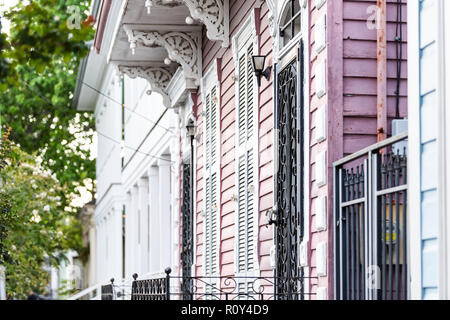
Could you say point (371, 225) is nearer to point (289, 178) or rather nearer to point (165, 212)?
point (289, 178)

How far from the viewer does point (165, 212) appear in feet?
70.4

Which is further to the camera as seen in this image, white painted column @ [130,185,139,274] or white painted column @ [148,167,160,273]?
white painted column @ [130,185,139,274]

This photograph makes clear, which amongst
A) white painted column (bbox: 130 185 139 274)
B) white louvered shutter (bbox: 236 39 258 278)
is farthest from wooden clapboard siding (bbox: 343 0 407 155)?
white painted column (bbox: 130 185 139 274)

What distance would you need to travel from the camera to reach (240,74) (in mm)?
12398

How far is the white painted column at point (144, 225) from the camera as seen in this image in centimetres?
2410

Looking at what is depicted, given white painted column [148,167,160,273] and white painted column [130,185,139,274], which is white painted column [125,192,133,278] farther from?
white painted column [148,167,160,273]

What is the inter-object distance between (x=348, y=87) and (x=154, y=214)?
46.8 ft

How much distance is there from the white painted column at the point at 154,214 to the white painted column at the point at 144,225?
1504mm

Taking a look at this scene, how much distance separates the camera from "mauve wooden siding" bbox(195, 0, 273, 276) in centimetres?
1062

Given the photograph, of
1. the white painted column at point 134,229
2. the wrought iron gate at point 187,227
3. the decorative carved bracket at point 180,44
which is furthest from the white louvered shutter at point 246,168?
the white painted column at point 134,229

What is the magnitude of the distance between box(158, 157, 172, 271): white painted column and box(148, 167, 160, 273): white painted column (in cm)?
50

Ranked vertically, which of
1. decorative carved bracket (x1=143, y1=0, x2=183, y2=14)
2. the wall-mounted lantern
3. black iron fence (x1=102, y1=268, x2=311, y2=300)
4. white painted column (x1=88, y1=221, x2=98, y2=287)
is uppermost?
decorative carved bracket (x1=143, y1=0, x2=183, y2=14)

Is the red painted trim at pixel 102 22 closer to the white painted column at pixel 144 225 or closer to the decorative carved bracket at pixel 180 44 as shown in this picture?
the decorative carved bracket at pixel 180 44
